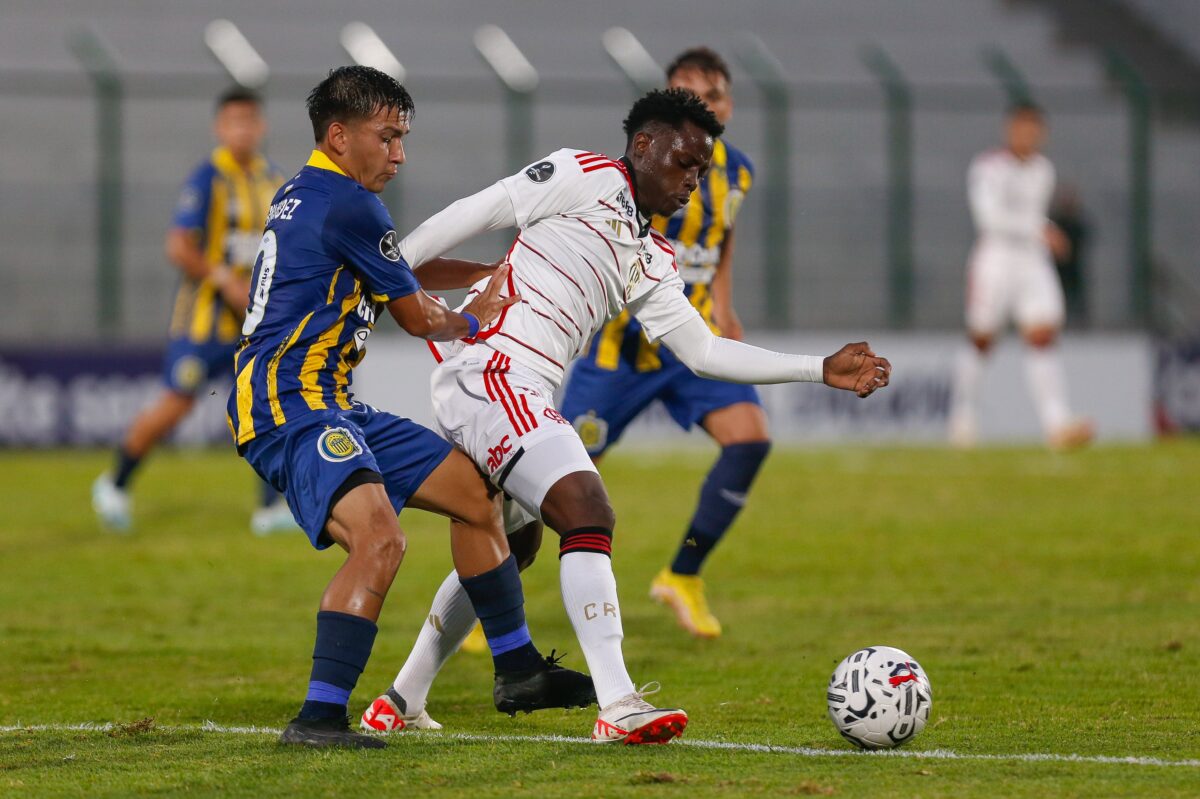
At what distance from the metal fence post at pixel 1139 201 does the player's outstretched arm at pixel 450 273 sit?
16507 mm

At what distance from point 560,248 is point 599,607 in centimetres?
124

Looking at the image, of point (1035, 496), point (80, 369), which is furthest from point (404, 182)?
point (1035, 496)

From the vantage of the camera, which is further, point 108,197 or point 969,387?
point 108,197

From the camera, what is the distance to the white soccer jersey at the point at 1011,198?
1708cm

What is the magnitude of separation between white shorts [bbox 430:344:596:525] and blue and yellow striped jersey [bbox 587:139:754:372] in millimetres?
2176

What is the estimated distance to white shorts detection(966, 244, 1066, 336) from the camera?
1684 cm

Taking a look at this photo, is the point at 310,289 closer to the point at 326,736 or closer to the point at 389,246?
the point at 389,246

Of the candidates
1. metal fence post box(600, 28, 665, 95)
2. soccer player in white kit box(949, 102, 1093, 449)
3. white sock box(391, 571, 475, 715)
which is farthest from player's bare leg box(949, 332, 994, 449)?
white sock box(391, 571, 475, 715)

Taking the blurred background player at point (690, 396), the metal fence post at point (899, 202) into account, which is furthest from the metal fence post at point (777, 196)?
the blurred background player at point (690, 396)

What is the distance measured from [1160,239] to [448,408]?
18.0 m

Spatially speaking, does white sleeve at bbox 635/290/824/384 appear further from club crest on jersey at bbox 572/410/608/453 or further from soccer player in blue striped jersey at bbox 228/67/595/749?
club crest on jersey at bbox 572/410/608/453

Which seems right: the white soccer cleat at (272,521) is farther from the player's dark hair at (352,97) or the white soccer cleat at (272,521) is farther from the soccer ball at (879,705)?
the soccer ball at (879,705)

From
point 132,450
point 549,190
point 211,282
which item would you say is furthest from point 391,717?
point 211,282

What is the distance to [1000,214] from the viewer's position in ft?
56.3
